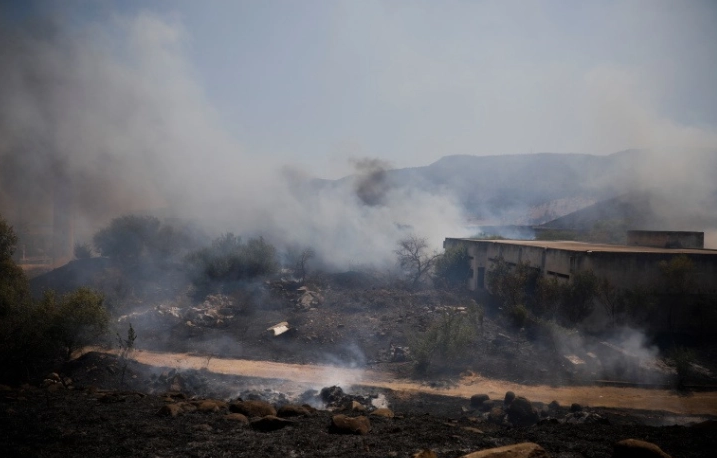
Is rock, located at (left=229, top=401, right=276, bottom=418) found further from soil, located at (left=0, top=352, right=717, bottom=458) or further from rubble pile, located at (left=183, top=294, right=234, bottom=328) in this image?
rubble pile, located at (left=183, top=294, right=234, bottom=328)

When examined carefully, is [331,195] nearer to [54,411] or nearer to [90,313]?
[90,313]

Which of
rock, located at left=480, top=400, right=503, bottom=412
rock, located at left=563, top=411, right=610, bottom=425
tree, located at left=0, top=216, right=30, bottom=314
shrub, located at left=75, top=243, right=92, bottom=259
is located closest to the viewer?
rock, located at left=563, top=411, right=610, bottom=425

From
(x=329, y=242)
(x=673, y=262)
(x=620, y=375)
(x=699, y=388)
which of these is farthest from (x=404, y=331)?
(x=329, y=242)

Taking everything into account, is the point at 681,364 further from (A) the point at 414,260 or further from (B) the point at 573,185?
(B) the point at 573,185

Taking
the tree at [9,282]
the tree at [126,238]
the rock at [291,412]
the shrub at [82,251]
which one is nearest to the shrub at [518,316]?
the rock at [291,412]

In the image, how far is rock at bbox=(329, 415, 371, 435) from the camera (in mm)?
8352

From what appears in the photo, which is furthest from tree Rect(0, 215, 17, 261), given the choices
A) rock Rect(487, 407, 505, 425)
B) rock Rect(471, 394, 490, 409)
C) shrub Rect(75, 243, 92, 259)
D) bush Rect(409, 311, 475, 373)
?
rock Rect(487, 407, 505, 425)

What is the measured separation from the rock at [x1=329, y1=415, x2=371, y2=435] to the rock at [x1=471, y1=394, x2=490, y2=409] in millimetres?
5301

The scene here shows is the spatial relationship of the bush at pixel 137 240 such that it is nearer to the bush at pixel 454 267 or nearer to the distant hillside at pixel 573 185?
the bush at pixel 454 267

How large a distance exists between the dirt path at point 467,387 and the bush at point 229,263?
808cm

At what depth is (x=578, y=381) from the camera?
48.6 ft

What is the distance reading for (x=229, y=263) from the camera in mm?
24859

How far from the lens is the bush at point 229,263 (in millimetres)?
24531

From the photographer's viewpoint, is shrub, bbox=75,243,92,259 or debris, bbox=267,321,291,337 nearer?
debris, bbox=267,321,291,337
